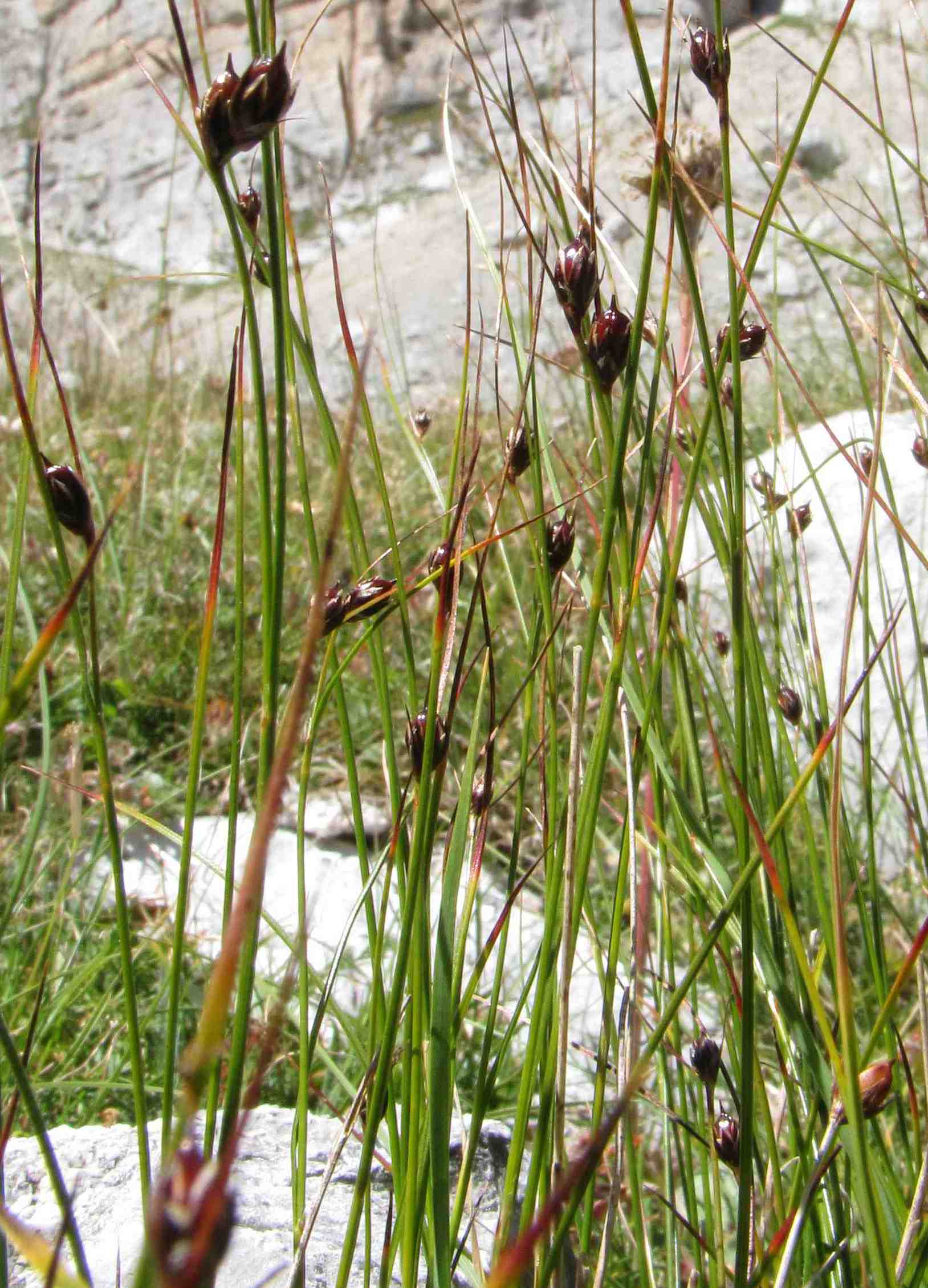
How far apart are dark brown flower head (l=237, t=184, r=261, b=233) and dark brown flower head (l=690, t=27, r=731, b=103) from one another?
0.62 ft

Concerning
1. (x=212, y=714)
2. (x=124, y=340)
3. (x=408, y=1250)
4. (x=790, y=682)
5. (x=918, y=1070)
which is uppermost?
(x=124, y=340)

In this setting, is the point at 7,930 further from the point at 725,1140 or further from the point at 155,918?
the point at 725,1140

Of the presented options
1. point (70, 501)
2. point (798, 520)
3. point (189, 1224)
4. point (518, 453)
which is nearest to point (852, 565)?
point (798, 520)

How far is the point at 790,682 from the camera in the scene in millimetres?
798

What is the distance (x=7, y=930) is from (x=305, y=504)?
78 cm

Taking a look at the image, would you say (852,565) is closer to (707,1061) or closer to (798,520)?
(798,520)

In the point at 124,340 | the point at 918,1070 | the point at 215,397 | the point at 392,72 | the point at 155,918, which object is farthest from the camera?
the point at 392,72

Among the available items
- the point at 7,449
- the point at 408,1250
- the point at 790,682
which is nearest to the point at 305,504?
the point at 408,1250

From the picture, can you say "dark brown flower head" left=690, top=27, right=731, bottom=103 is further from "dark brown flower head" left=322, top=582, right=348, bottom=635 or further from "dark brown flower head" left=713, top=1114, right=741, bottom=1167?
"dark brown flower head" left=713, top=1114, right=741, bottom=1167

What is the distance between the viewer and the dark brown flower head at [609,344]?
1.27 ft

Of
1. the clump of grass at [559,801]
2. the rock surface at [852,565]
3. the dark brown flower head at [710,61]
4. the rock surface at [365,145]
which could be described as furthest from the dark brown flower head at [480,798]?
the rock surface at [365,145]

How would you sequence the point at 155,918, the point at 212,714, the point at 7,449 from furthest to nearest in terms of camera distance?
1. the point at 7,449
2. the point at 212,714
3. the point at 155,918

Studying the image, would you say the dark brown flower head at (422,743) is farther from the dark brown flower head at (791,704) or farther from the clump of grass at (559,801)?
the dark brown flower head at (791,704)

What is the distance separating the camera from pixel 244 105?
0.96ft
